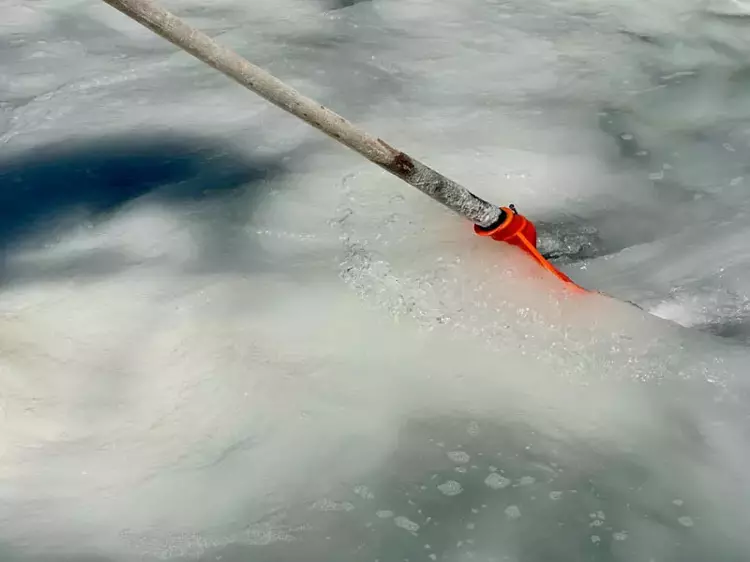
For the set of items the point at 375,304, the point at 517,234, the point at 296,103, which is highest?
the point at 296,103

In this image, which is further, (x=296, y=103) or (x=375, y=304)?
(x=375, y=304)

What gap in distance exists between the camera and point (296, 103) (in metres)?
1.49

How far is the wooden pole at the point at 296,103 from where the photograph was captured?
1382mm

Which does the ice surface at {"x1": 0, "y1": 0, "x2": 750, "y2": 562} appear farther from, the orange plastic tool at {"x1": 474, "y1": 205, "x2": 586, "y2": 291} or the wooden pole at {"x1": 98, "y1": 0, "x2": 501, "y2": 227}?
the wooden pole at {"x1": 98, "y1": 0, "x2": 501, "y2": 227}

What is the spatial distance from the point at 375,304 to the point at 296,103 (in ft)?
1.72

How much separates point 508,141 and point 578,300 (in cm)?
63

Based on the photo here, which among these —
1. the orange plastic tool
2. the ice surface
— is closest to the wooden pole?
the orange plastic tool

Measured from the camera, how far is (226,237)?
201cm

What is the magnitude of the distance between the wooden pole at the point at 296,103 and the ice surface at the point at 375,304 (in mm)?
223

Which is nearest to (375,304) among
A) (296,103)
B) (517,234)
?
(517,234)

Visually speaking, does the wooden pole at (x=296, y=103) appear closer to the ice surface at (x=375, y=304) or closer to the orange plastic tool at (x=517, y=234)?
the orange plastic tool at (x=517, y=234)

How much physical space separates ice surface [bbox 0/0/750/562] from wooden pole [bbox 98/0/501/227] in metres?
0.22

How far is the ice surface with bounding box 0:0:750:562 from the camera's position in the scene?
1514 millimetres

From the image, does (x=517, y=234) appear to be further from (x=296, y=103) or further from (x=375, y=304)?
(x=296, y=103)
